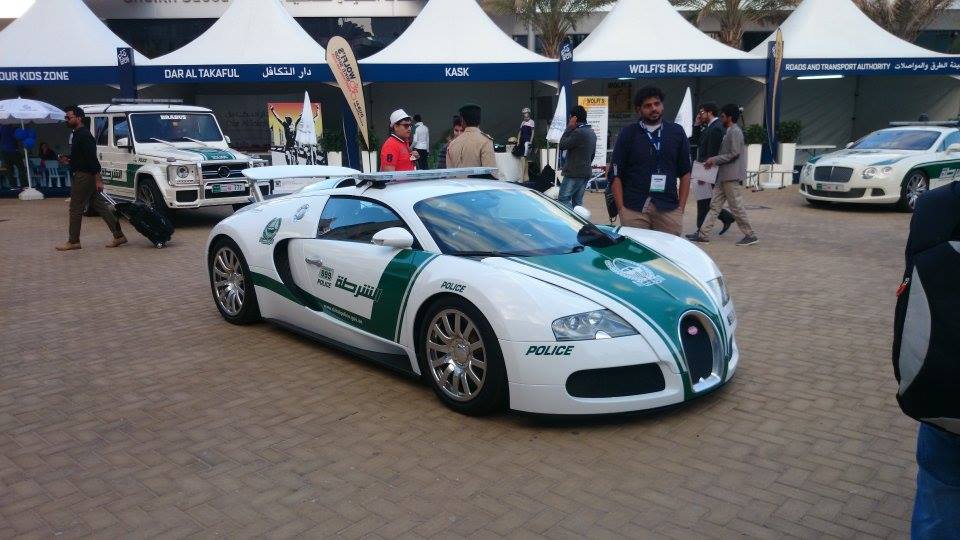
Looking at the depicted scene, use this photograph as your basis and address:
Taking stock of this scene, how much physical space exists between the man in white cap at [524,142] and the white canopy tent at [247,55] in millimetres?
4884

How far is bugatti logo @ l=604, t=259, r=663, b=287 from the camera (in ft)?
14.2

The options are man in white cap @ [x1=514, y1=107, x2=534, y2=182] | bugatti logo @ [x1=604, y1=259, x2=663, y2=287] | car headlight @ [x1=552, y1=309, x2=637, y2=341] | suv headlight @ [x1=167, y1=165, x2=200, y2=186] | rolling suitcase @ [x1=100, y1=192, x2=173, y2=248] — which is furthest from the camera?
man in white cap @ [x1=514, y1=107, x2=534, y2=182]

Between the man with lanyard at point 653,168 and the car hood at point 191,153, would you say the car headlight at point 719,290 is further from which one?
the car hood at point 191,153

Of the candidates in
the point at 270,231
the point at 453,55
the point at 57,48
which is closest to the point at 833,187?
the point at 453,55

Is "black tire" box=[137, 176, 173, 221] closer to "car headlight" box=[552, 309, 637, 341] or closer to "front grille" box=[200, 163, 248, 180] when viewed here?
"front grille" box=[200, 163, 248, 180]

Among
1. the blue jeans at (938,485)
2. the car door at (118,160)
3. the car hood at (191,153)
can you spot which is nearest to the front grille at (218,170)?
the car hood at (191,153)

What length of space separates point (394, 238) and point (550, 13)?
24062mm

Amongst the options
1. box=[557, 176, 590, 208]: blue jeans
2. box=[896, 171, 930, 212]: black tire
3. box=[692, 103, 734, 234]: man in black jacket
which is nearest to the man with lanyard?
box=[557, 176, 590, 208]: blue jeans

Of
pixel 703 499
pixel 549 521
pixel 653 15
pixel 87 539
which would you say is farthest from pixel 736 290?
pixel 653 15

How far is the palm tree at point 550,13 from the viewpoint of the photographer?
→ 26547 mm

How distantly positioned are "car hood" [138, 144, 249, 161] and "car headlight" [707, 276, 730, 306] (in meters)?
9.82

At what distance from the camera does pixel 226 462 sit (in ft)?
12.5

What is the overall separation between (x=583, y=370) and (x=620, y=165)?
3.40 meters

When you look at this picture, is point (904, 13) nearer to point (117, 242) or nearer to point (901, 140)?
point (901, 140)
